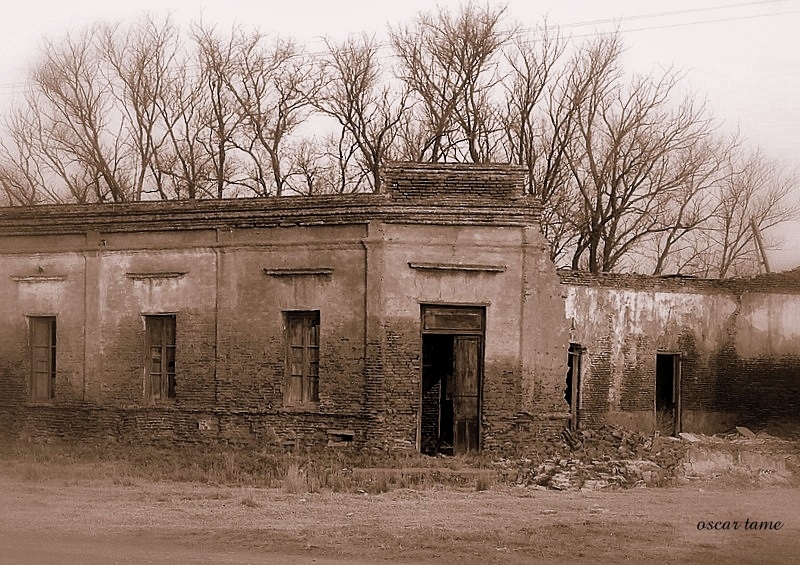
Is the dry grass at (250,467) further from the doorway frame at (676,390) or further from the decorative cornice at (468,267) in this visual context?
the doorway frame at (676,390)

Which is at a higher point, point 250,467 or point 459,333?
point 459,333

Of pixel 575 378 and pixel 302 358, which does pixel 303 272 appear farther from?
pixel 575 378

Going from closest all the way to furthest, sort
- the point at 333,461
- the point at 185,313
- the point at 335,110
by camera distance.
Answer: the point at 333,461 → the point at 185,313 → the point at 335,110

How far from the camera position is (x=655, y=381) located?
2277 centimetres

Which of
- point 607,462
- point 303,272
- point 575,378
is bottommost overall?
point 607,462

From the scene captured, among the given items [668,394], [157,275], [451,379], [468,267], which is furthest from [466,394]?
[668,394]

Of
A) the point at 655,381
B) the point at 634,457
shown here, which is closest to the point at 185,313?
the point at 634,457

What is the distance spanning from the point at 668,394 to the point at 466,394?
720 cm

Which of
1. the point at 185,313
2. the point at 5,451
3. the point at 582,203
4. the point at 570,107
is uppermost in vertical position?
the point at 570,107

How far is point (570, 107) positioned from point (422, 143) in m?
5.35

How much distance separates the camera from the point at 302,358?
18.6m

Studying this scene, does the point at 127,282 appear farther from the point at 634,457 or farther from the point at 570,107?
the point at 570,107

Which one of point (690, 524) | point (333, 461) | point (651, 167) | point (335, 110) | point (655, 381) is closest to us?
point (690, 524)

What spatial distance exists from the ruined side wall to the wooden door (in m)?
5.04
